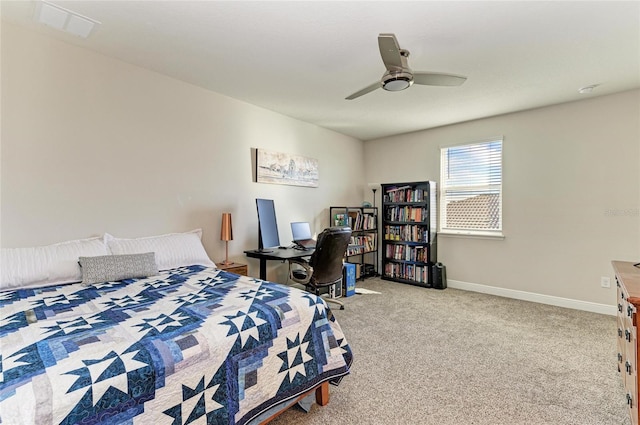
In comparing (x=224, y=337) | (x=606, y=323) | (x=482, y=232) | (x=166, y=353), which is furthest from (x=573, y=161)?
(x=166, y=353)

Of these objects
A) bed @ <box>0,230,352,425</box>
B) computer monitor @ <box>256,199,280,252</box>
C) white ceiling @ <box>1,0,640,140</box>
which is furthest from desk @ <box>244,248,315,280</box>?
white ceiling @ <box>1,0,640,140</box>

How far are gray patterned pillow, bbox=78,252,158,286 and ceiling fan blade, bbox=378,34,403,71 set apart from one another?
2.31 metres

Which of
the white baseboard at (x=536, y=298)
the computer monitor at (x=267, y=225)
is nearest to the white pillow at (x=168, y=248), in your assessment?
the computer monitor at (x=267, y=225)

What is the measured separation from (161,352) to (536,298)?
443cm

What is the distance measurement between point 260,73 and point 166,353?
2.59 meters

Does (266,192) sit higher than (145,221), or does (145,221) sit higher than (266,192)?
(266,192)

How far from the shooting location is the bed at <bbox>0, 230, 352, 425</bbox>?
0.99 meters

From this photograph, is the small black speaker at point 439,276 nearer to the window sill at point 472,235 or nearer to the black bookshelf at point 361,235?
the window sill at point 472,235

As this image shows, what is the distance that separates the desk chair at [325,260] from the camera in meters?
3.16

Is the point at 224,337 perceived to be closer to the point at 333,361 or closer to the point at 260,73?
the point at 333,361

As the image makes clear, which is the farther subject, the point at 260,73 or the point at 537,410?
the point at 260,73

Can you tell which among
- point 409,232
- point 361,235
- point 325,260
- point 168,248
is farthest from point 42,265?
point 409,232

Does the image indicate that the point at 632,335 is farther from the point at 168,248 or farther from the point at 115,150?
the point at 115,150

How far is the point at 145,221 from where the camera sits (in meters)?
2.88
